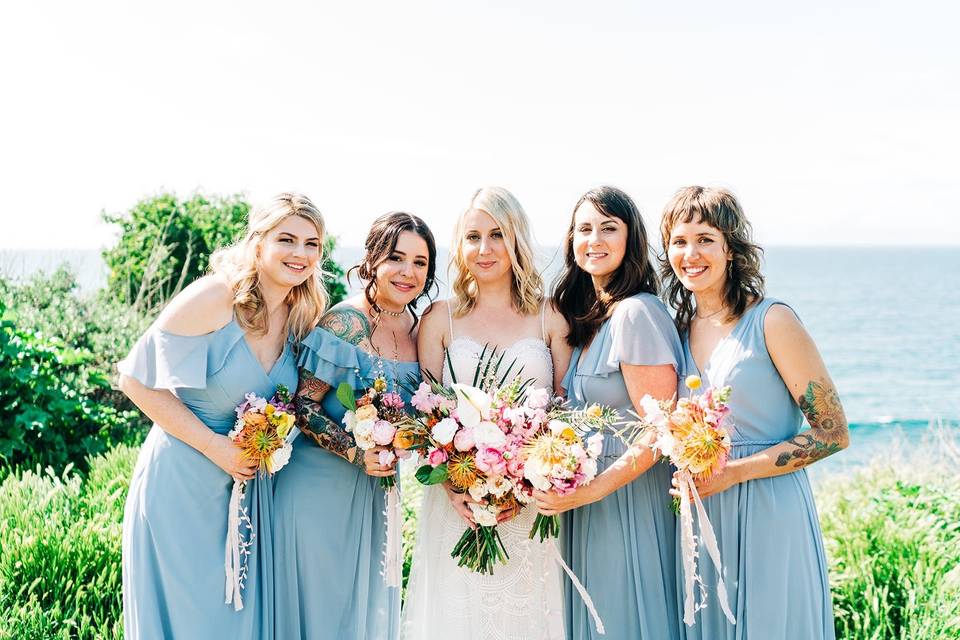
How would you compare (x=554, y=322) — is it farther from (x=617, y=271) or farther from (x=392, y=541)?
(x=392, y=541)

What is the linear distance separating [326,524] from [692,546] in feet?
6.13

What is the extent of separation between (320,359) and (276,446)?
0.55 meters

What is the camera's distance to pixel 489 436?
367cm

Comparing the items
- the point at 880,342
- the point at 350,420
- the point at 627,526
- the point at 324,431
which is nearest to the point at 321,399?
the point at 324,431

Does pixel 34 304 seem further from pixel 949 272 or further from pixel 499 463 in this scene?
pixel 949 272

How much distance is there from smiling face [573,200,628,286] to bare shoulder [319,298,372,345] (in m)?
1.23

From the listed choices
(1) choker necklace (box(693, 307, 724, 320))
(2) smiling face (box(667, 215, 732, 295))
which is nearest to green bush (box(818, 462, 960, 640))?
(1) choker necklace (box(693, 307, 724, 320))

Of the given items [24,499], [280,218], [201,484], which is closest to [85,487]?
[24,499]

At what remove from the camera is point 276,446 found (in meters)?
3.84

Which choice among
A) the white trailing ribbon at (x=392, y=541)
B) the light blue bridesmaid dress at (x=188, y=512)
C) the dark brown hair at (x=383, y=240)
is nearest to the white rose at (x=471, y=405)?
the white trailing ribbon at (x=392, y=541)

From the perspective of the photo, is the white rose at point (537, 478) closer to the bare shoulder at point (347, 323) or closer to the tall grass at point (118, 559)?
the bare shoulder at point (347, 323)

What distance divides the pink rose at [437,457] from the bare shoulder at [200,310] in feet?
4.08

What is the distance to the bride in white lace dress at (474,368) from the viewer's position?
4176 millimetres

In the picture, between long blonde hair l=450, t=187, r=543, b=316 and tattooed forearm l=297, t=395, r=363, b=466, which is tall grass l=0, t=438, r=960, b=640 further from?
long blonde hair l=450, t=187, r=543, b=316
